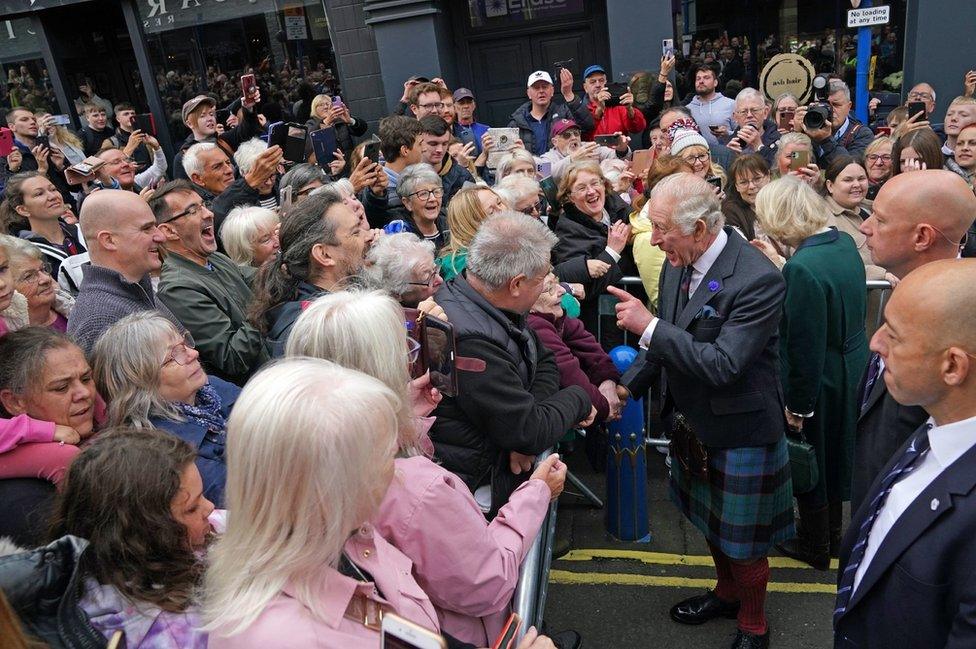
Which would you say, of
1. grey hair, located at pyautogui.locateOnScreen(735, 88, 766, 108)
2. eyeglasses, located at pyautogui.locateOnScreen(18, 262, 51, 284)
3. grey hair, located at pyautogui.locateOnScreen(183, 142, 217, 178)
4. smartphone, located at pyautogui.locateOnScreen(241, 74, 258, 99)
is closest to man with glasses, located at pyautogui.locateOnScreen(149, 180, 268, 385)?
eyeglasses, located at pyautogui.locateOnScreen(18, 262, 51, 284)

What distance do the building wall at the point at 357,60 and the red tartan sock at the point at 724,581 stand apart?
29.6 feet

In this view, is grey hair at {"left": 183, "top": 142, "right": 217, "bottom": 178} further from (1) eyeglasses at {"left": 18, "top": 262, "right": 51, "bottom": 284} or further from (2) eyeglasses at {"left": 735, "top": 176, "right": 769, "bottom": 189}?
(2) eyeglasses at {"left": 735, "top": 176, "right": 769, "bottom": 189}

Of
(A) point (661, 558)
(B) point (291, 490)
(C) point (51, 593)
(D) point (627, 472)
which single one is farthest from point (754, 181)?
(C) point (51, 593)

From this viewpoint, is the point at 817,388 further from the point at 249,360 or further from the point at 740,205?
the point at 249,360

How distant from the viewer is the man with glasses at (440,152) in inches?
229

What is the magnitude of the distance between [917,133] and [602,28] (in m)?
6.23

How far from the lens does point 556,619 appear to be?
3.76 metres

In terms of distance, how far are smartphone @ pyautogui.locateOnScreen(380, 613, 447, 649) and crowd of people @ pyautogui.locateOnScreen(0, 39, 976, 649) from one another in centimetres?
17

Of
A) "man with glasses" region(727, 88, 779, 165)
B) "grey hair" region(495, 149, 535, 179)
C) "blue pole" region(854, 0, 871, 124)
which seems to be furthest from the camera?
"blue pole" region(854, 0, 871, 124)

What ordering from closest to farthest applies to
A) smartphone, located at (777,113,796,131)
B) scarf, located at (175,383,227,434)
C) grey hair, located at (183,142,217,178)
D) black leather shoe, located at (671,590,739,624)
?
scarf, located at (175,383,227,434), black leather shoe, located at (671,590,739,624), grey hair, located at (183,142,217,178), smartphone, located at (777,113,796,131)

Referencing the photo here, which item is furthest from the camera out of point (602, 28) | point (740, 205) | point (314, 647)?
point (602, 28)

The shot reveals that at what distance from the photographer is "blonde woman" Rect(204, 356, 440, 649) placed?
1.45 metres

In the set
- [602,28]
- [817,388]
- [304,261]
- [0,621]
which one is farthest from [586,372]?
[602,28]

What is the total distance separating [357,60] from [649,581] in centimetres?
924
